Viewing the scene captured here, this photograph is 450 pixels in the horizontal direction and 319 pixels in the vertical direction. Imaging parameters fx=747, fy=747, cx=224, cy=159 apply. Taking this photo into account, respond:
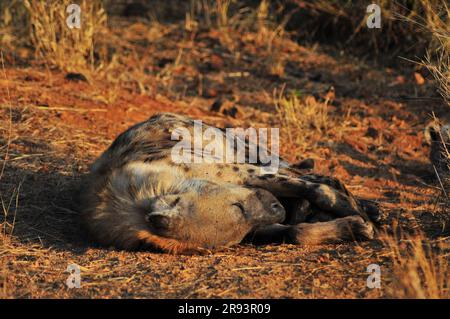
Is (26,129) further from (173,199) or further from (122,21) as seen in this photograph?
(122,21)

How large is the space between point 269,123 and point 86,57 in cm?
232

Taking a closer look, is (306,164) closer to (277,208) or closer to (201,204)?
(277,208)

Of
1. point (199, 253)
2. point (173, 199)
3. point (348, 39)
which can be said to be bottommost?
point (199, 253)

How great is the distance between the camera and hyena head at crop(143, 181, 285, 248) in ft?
15.3

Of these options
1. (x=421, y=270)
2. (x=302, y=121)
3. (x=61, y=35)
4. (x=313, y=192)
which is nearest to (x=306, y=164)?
(x=302, y=121)

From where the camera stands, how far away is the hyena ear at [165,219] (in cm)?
461

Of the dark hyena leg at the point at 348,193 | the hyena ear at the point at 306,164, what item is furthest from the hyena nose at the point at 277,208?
the hyena ear at the point at 306,164

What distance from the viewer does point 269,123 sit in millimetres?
→ 7715

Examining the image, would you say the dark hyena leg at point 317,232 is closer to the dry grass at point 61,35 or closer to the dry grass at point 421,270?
the dry grass at point 421,270

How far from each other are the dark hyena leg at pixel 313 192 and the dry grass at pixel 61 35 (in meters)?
3.35

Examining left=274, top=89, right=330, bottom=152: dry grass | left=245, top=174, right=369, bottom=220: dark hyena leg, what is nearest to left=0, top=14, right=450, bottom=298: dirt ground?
left=274, top=89, right=330, bottom=152: dry grass

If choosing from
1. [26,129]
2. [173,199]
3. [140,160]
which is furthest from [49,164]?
[173,199]

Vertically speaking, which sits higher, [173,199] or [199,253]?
[173,199]

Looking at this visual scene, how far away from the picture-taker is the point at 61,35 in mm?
8047
